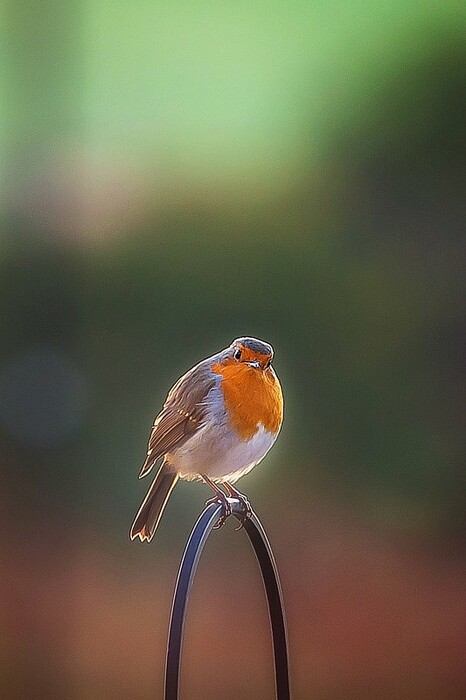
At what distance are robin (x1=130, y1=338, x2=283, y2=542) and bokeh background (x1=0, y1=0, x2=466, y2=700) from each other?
278 mm

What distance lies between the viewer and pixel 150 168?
1661 millimetres

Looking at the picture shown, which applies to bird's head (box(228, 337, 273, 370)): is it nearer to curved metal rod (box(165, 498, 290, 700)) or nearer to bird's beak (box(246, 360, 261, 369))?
bird's beak (box(246, 360, 261, 369))

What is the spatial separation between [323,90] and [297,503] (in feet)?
2.63

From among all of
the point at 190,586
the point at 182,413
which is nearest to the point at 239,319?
the point at 182,413

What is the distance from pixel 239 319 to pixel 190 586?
0.81m

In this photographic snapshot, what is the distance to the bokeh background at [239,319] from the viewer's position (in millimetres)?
1651

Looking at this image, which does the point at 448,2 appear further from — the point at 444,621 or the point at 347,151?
the point at 444,621

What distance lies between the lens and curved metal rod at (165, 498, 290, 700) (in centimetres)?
90

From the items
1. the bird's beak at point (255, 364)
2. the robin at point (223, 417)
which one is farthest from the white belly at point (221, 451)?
the bird's beak at point (255, 364)

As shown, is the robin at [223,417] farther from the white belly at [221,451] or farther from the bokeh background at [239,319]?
the bokeh background at [239,319]

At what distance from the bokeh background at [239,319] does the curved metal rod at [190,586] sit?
548mm

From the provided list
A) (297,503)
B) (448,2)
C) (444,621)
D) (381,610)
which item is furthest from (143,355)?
(448,2)

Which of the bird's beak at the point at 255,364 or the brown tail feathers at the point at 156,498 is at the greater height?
the bird's beak at the point at 255,364

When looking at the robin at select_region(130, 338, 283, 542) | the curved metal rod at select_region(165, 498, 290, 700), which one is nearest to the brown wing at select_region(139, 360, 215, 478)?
the robin at select_region(130, 338, 283, 542)
